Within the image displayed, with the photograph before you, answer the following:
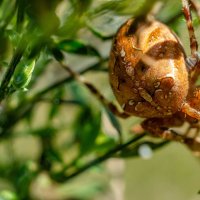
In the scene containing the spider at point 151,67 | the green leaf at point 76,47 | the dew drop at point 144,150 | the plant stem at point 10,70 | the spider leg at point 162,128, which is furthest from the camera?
the spider leg at point 162,128

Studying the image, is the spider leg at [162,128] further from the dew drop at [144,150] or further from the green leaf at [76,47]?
the green leaf at [76,47]

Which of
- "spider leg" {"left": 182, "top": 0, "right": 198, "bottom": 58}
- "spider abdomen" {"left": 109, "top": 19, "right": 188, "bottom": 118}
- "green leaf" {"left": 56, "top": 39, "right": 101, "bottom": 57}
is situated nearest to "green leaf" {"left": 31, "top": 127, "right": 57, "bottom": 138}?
"spider abdomen" {"left": 109, "top": 19, "right": 188, "bottom": 118}

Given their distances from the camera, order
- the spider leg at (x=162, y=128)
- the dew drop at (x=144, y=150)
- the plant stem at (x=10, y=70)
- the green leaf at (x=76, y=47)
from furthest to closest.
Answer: the spider leg at (x=162, y=128)
the dew drop at (x=144, y=150)
the green leaf at (x=76, y=47)
the plant stem at (x=10, y=70)

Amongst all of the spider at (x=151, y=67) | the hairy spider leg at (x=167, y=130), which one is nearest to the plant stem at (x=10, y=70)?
the spider at (x=151, y=67)

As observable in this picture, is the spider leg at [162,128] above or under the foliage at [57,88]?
under

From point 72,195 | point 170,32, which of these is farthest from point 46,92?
point 72,195

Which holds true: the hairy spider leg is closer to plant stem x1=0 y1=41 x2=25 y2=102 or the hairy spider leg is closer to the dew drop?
the dew drop

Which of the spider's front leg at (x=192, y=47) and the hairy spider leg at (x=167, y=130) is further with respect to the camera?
the hairy spider leg at (x=167, y=130)
